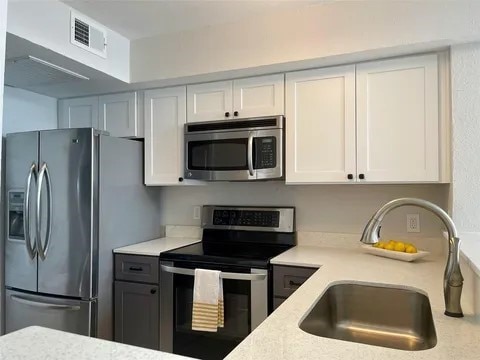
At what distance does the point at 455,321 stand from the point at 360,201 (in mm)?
1402

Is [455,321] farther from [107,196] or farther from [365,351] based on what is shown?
[107,196]

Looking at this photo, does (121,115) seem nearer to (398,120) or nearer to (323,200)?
(323,200)

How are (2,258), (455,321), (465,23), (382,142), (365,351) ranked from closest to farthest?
(365,351) < (455,321) < (465,23) < (382,142) < (2,258)

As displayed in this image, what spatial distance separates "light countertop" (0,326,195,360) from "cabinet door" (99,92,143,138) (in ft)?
6.67

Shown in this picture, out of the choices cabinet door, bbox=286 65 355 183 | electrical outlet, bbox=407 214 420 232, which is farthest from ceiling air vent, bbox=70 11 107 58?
electrical outlet, bbox=407 214 420 232

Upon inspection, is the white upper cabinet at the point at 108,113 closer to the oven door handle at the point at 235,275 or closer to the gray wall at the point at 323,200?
the gray wall at the point at 323,200

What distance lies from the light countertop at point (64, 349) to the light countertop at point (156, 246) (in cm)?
139

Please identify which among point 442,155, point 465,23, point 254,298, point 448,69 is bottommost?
point 254,298

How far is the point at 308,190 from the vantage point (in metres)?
2.60

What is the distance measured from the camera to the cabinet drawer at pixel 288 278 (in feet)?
6.51

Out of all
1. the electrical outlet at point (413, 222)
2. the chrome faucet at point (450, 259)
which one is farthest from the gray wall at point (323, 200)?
the chrome faucet at point (450, 259)

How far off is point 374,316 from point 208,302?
0.97m

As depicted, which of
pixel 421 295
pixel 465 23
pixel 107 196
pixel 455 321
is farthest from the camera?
pixel 107 196

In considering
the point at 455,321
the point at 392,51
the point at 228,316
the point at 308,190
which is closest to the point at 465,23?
the point at 392,51
